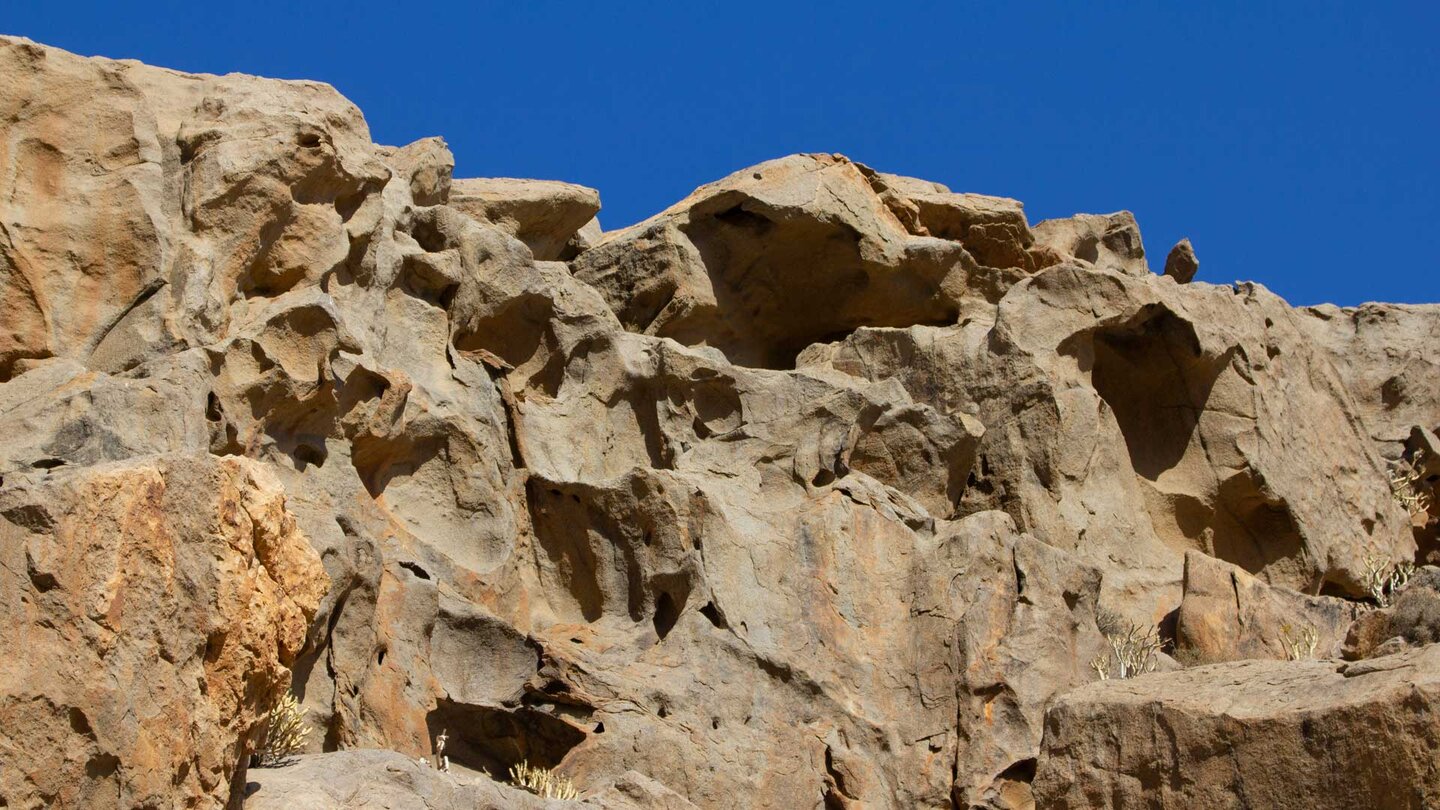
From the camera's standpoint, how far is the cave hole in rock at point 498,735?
52.6ft

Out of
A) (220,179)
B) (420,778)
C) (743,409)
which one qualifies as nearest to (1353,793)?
(420,778)

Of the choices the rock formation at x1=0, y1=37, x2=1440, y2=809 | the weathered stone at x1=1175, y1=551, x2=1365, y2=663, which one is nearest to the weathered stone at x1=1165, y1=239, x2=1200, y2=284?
the rock formation at x1=0, y1=37, x2=1440, y2=809

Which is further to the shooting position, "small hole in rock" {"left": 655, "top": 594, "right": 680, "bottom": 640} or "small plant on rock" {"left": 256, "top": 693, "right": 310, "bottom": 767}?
"small hole in rock" {"left": 655, "top": 594, "right": 680, "bottom": 640}

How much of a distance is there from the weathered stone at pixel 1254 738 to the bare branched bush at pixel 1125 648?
3.57 meters

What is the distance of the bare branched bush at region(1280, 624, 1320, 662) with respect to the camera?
58.8 feet

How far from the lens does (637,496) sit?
18.0 meters

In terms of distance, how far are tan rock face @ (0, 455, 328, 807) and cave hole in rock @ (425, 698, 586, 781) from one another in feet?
15.1

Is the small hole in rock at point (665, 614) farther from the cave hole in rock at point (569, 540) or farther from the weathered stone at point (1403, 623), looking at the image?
the weathered stone at point (1403, 623)

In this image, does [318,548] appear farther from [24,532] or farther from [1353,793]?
[1353,793]

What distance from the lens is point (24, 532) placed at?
35.3ft

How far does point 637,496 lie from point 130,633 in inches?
297

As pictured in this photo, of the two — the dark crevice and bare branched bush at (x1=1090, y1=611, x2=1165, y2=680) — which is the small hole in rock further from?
bare branched bush at (x1=1090, y1=611, x2=1165, y2=680)

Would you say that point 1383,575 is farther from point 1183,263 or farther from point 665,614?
point 665,614

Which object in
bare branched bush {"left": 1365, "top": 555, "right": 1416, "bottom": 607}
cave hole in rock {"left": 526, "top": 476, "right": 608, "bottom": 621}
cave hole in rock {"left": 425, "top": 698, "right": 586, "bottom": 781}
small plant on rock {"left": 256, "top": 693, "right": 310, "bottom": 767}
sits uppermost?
bare branched bush {"left": 1365, "top": 555, "right": 1416, "bottom": 607}
